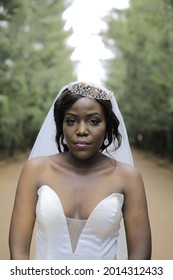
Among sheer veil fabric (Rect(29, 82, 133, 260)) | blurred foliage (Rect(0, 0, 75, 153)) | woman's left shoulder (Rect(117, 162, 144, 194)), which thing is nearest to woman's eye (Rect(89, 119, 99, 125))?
woman's left shoulder (Rect(117, 162, 144, 194))

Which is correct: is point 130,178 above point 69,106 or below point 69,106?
below

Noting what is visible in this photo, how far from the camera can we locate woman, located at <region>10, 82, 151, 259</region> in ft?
3.35


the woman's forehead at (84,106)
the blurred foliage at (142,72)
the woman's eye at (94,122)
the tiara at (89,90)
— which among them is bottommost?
the woman's eye at (94,122)

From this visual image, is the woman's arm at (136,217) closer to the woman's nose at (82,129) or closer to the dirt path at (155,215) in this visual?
the woman's nose at (82,129)

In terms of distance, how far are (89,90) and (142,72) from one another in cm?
458

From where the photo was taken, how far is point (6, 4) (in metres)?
3.70

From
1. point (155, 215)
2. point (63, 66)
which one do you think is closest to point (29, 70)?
point (63, 66)

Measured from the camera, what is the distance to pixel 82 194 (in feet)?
3.46

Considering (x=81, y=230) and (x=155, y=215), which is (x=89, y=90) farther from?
(x=155, y=215)

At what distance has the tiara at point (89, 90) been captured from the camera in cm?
105

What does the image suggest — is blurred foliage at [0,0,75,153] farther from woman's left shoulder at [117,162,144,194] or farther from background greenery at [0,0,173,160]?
woman's left shoulder at [117,162,144,194]

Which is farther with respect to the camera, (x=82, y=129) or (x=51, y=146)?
(x=51, y=146)

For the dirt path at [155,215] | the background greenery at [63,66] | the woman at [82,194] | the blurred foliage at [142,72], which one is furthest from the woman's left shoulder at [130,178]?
the blurred foliage at [142,72]

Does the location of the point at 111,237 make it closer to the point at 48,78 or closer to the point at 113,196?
the point at 113,196
